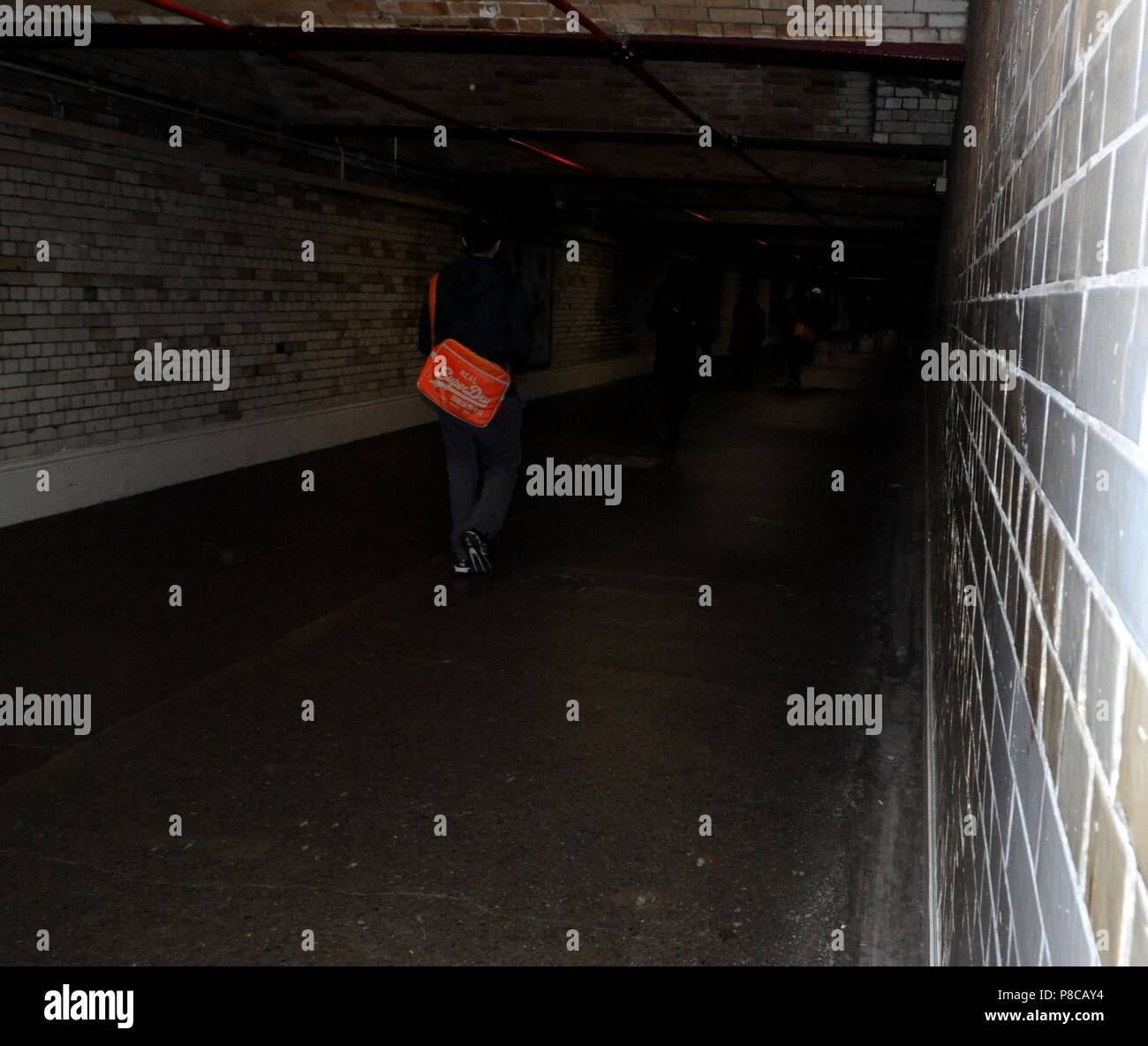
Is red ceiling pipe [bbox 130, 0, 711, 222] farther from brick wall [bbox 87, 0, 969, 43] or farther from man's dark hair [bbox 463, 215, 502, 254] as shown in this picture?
man's dark hair [bbox 463, 215, 502, 254]

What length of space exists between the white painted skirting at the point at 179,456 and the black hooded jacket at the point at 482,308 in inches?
115

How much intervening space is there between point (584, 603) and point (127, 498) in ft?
13.1

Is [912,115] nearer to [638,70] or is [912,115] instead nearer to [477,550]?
[638,70]

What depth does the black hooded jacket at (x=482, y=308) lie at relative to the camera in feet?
20.0

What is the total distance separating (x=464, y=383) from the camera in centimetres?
603

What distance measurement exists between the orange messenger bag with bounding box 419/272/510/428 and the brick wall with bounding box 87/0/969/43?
4.90 feet

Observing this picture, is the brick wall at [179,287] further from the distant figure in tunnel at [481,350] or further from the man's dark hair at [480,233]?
the man's dark hair at [480,233]

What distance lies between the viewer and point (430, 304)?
20.3 feet

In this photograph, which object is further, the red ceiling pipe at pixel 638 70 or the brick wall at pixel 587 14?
the brick wall at pixel 587 14

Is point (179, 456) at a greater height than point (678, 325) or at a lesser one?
lesser

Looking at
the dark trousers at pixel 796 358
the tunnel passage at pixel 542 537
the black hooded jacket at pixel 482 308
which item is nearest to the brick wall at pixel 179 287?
the tunnel passage at pixel 542 537

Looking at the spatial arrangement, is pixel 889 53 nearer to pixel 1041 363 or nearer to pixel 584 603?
pixel 584 603

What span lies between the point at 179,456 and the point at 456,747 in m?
5.57

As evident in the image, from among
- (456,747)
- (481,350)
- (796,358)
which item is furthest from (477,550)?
(796,358)
